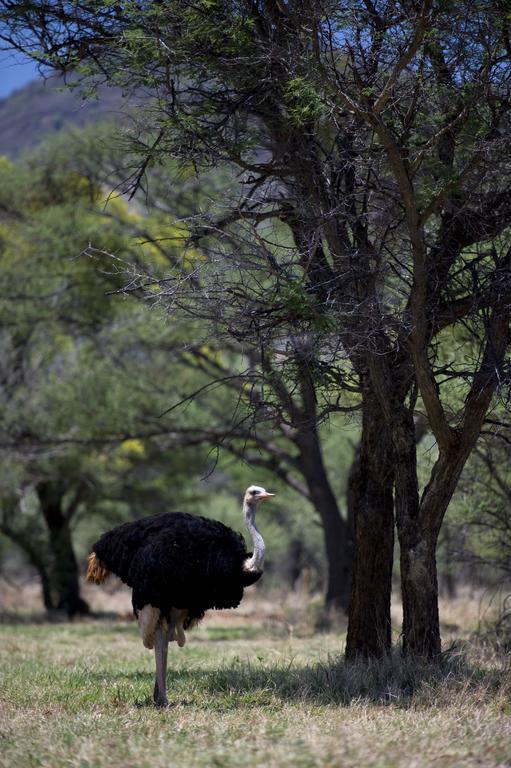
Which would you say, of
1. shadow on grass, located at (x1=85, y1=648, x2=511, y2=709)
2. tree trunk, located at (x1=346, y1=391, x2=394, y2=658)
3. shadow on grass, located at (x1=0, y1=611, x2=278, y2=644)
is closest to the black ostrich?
shadow on grass, located at (x1=85, y1=648, x2=511, y2=709)

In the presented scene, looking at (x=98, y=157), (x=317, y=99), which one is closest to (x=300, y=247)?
(x=317, y=99)

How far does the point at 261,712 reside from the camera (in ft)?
25.7

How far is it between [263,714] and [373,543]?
8.40 ft

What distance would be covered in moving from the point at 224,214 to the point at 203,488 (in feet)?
77.1

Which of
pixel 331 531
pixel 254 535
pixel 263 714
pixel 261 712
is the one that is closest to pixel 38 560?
pixel 331 531

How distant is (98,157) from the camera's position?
22.6m

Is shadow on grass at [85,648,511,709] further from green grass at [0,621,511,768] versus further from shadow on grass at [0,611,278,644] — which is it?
shadow on grass at [0,611,278,644]

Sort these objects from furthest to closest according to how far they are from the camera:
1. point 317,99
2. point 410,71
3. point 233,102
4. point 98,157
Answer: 1. point 98,157
2. point 233,102
3. point 410,71
4. point 317,99

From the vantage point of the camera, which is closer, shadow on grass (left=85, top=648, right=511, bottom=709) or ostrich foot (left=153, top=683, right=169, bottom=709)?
shadow on grass (left=85, top=648, right=511, bottom=709)

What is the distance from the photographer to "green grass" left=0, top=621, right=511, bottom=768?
630 centimetres

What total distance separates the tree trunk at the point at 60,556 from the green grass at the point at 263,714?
40.0 feet

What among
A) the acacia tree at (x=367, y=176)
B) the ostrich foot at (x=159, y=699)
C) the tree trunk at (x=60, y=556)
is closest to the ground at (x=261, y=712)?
the ostrich foot at (x=159, y=699)

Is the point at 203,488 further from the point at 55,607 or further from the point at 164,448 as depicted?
the point at 164,448

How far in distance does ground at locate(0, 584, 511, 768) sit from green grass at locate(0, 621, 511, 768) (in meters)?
0.01
